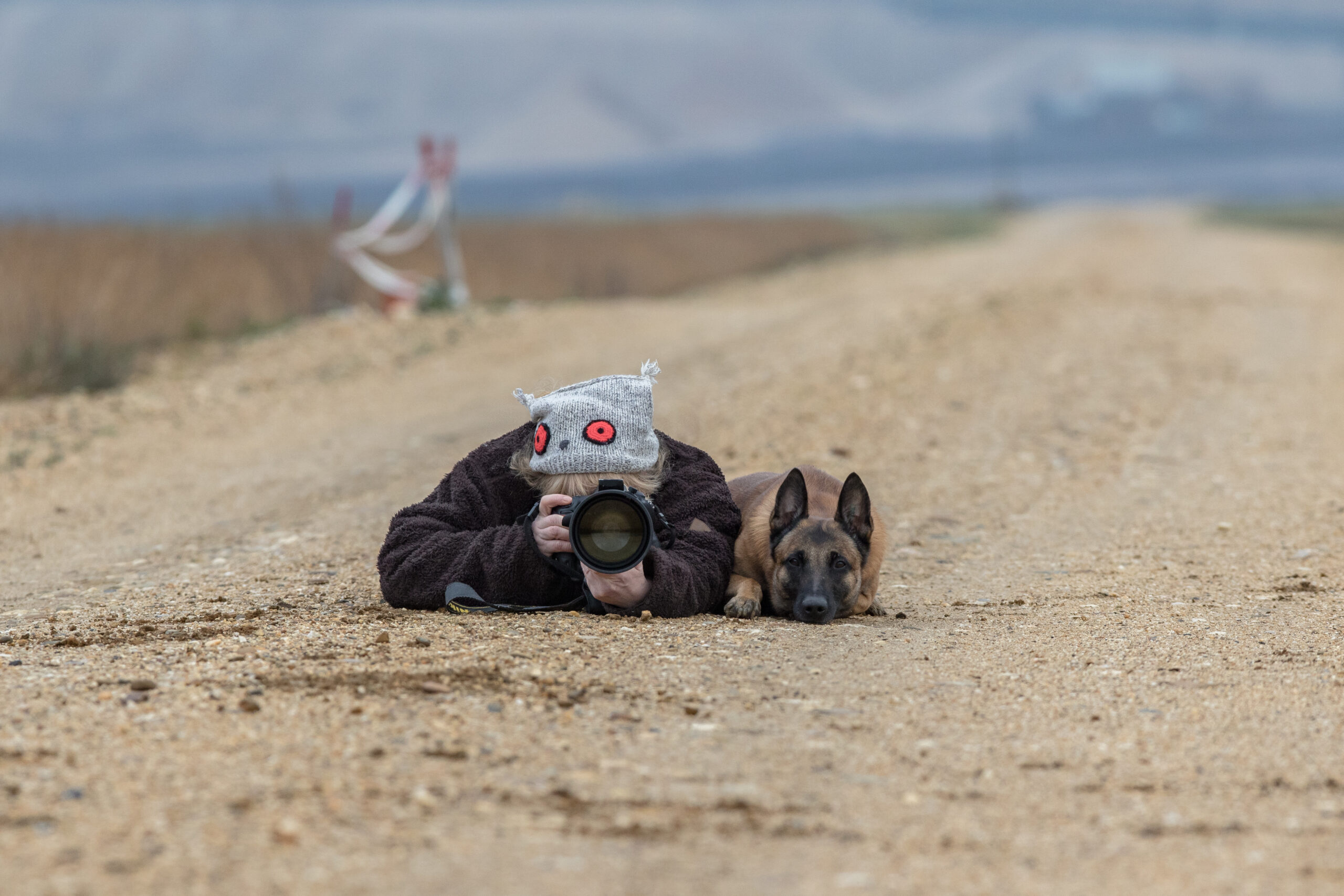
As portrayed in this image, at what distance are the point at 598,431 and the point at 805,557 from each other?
126 cm

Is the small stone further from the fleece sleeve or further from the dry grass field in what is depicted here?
the dry grass field

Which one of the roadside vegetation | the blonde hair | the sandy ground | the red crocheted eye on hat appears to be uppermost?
the roadside vegetation

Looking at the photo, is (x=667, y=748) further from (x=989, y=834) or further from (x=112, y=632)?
(x=112, y=632)

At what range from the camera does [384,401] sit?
14.1 meters

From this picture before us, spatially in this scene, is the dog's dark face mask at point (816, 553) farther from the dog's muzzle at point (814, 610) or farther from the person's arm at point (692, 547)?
the person's arm at point (692, 547)

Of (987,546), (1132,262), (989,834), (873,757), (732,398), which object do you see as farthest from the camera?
(1132,262)

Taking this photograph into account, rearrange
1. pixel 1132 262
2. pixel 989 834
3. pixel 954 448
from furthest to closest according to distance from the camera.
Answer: pixel 1132 262 < pixel 954 448 < pixel 989 834

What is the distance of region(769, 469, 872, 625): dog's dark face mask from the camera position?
641 centimetres

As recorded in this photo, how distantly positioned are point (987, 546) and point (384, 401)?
7250 millimetres

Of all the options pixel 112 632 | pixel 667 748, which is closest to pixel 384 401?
pixel 112 632

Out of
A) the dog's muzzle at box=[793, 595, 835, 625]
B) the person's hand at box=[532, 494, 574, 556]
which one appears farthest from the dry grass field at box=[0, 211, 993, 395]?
the dog's muzzle at box=[793, 595, 835, 625]

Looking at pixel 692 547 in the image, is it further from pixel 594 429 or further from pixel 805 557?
pixel 594 429

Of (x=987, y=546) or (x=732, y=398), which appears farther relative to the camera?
(x=732, y=398)

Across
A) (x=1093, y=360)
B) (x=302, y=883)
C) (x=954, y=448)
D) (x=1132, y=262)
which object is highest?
(x=1132, y=262)
